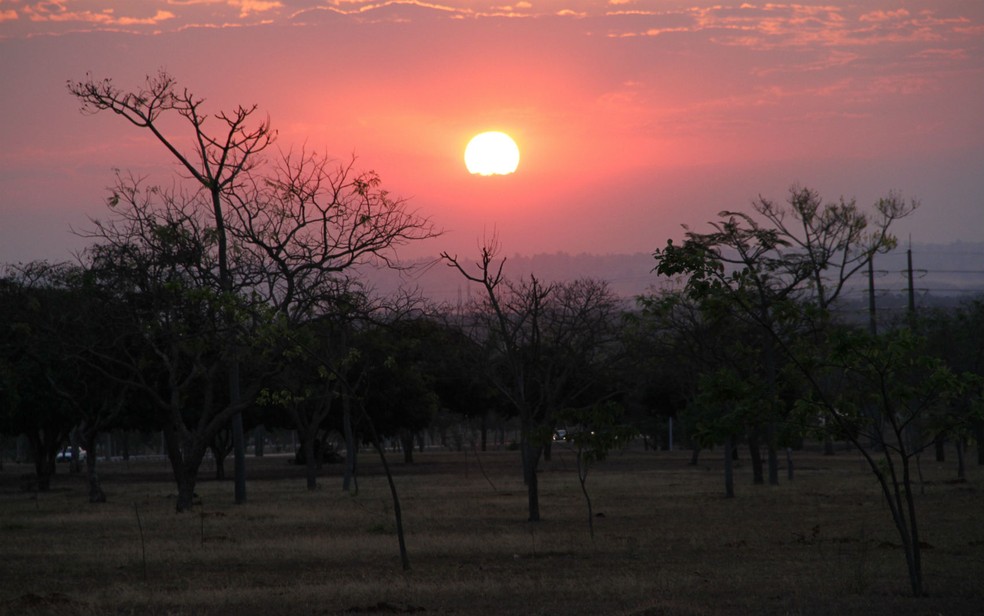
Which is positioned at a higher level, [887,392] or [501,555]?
[887,392]

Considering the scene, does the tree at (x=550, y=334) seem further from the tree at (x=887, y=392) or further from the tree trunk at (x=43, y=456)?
the tree trunk at (x=43, y=456)

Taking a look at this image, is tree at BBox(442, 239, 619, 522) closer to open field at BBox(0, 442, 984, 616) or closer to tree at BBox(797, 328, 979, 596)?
open field at BBox(0, 442, 984, 616)

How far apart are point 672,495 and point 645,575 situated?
2207cm

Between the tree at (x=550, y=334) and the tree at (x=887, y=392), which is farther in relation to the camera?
the tree at (x=550, y=334)

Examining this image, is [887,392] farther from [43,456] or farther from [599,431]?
[43,456]

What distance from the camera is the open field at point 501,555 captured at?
15.4 meters

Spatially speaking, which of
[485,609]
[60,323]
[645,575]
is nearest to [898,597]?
[645,575]

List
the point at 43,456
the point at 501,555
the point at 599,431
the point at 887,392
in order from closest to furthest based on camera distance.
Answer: the point at 887,392, the point at 501,555, the point at 599,431, the point at 43,456

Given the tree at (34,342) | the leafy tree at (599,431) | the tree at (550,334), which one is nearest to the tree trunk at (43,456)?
the tree at (34,342)

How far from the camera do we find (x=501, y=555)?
21.6m

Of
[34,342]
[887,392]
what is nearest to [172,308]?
[34,342]

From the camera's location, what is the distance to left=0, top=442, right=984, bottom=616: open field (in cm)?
1540

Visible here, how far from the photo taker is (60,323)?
36625mm

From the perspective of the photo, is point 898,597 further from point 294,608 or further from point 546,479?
point 546,479
